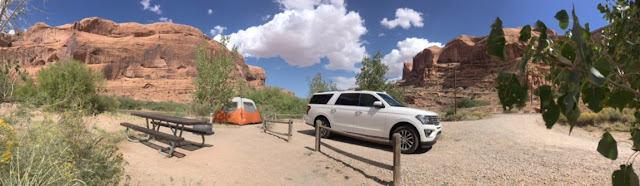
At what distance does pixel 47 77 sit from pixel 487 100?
57.4 metres

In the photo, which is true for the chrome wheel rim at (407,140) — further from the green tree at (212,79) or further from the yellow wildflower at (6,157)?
the green tree at (212,79)

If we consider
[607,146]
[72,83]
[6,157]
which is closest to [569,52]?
[607,146]

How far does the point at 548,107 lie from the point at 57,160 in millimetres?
3520

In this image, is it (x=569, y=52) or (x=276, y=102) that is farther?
(x=276, y=102)

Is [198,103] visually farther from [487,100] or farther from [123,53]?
[123,53]

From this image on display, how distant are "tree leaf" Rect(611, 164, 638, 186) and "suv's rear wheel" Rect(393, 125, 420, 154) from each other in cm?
626

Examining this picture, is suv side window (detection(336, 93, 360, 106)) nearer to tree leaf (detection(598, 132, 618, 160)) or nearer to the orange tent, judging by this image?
the orange tent

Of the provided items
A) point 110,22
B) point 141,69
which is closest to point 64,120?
point 141,69

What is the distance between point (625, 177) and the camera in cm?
105

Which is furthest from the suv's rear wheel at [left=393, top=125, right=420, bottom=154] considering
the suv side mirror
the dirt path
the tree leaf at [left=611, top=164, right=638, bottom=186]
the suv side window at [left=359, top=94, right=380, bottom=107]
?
the tree leaf at [left=611, top=164, right=638, bottom=186]

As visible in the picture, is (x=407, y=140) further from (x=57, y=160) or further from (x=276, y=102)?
(x=276, y=102)

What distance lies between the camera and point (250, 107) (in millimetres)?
15258

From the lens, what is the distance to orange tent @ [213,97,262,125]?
14148 millimetres

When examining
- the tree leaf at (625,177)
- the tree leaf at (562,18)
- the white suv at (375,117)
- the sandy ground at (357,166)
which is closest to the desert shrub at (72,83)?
the sandy ground at (357,166)
